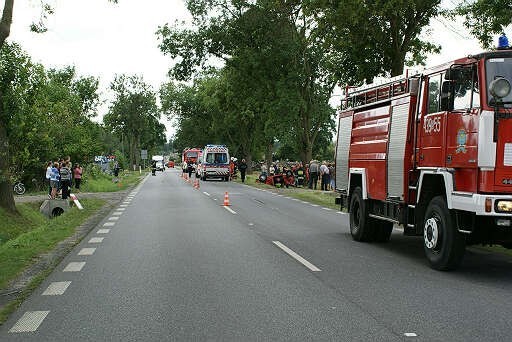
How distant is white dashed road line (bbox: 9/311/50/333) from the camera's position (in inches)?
225

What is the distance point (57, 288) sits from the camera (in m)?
7.57

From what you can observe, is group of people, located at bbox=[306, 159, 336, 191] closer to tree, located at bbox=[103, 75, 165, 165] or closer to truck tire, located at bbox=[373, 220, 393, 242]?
truck tire, located at bbox=[373, 220, 393, 242]

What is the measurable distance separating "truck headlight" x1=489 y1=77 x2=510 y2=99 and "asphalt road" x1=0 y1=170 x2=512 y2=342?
225 centimetres

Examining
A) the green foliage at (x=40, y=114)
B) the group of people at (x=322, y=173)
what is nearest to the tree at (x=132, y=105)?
the green foliage at (x=40, y=114)

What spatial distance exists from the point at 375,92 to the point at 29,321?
295 inches

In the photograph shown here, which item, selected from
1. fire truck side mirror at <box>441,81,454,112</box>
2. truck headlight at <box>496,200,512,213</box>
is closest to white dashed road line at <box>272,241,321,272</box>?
truck headlight at <box>496,200,512,213</box>

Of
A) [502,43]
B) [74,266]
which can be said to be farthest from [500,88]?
[74,266]

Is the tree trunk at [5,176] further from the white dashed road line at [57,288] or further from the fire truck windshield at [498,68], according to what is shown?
the fire truck windshield at [498,68]

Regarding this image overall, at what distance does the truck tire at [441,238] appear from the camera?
8.39 m

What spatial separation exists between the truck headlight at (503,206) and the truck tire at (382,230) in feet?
14.1

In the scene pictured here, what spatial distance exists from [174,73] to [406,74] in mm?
30781

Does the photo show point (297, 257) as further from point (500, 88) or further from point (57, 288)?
point (500, 88)

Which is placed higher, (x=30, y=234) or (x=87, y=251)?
(x=87, y=251)

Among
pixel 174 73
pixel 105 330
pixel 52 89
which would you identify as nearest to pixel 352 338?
pixel 105 330
